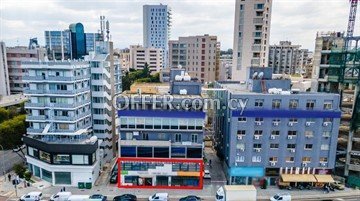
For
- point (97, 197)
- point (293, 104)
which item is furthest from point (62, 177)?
point (293, 104)

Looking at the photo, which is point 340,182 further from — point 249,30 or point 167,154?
point 249,30

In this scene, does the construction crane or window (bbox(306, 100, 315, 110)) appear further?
the construction crane

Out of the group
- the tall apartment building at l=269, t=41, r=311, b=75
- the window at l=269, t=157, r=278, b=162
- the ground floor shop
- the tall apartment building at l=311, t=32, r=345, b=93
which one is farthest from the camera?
the tall apartment building at l=269, t=41, r=311, b=75

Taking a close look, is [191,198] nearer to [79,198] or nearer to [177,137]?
[177,137]

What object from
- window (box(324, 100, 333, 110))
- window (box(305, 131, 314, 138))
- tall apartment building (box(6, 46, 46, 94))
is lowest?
window (box(305, 131, 314, 138))

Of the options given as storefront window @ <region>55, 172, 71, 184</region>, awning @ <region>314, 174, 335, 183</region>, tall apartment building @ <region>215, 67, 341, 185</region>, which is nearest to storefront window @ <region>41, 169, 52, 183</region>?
storefront window @ <region>55, 172, 71, 184</region>

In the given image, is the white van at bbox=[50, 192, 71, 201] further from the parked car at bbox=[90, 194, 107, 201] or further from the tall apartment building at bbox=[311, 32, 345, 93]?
the tall apartment building at bbox=[311, 32, 345, 93]

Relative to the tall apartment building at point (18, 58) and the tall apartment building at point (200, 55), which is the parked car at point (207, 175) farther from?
the tall apartment building at point (18, 58)

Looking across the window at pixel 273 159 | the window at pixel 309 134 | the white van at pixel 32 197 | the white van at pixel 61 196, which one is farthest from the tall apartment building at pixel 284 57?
the white van at pixel 32 197
